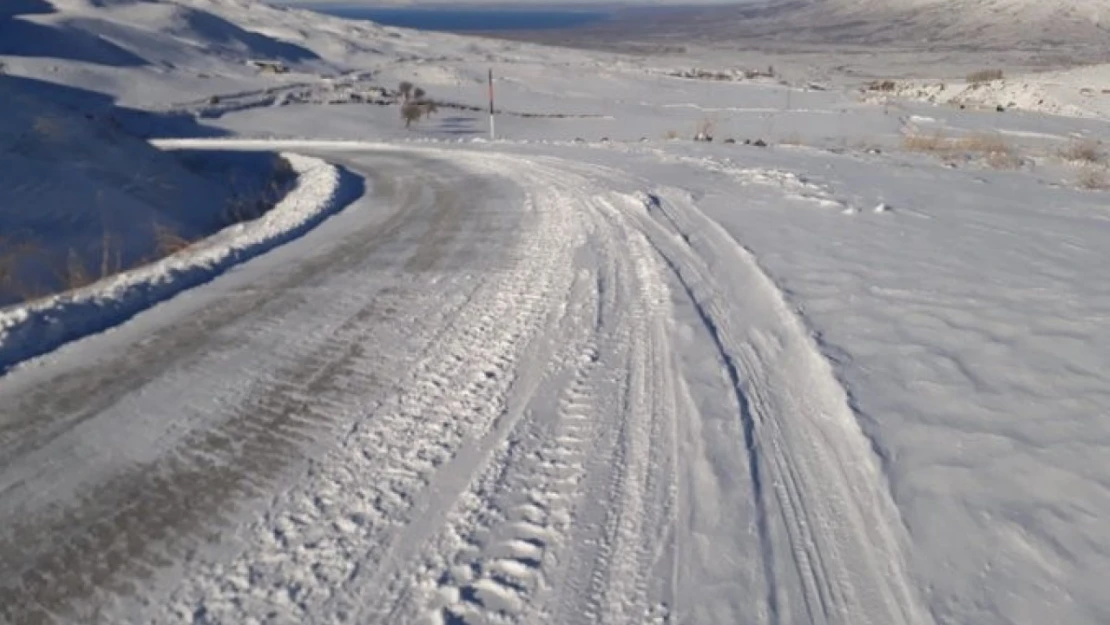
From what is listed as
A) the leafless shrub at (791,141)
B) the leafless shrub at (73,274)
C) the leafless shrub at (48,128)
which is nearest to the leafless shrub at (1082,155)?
the leafless shrub at (791,141)

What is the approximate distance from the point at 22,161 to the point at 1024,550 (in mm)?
12338

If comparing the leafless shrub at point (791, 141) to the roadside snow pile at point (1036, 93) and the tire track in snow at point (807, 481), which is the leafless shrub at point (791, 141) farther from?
the tire track in snow at point (807, 481)

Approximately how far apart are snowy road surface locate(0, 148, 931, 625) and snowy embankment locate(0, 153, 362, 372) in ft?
0.84

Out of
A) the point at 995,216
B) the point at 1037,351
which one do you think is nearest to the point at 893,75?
the point at 995,216

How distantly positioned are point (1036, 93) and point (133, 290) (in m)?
45.6

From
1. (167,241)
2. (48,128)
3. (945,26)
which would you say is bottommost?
(167,241)

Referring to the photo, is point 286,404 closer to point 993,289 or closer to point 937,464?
point 937,464

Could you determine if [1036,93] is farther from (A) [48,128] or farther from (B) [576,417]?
(B) [576,417]

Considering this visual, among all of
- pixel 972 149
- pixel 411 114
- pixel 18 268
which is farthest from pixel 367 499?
pixel 411 114

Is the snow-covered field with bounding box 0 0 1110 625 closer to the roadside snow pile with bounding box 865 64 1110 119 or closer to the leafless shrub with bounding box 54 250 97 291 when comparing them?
the leafless shrub with bounding box 54 250 97 291

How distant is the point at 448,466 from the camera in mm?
4527

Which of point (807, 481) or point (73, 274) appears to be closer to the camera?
point (807, 481)

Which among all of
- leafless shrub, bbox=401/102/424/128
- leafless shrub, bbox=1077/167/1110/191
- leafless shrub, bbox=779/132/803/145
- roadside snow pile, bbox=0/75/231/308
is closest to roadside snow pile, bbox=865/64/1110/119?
leafless shrub, bbox=779/132/803/145

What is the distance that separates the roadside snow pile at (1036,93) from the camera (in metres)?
38.8
